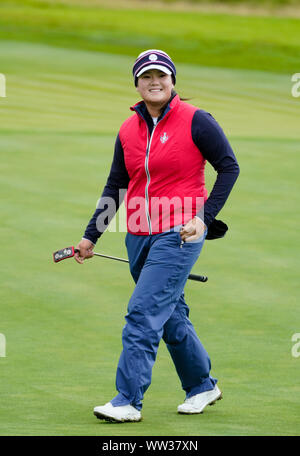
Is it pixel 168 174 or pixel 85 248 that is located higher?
pixel 168 174

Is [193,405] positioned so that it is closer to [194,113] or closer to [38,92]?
[194,113]

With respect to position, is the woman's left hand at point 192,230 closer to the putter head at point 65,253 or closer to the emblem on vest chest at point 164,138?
the emblem on vest chest at point 164,138

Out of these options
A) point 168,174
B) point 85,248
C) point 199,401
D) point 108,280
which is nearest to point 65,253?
point 85,248

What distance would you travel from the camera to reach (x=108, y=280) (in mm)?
9867

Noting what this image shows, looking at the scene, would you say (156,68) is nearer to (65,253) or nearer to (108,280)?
(65,253)

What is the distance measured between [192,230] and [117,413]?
1053 mm

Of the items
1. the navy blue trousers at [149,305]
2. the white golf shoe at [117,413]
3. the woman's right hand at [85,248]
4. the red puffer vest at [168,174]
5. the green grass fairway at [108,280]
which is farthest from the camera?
the woman's right hand at [85,248]

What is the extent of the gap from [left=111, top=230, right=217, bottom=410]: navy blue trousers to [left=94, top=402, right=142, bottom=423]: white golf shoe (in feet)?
0.11

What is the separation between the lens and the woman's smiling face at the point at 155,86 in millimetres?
6293

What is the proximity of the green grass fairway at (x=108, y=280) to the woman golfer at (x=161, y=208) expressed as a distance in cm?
32

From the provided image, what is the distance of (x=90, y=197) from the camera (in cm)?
1358

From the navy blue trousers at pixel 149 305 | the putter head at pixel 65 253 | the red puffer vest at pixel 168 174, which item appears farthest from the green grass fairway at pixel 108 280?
the red puffer vest at pixel 168 174

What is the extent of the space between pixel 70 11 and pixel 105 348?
33.7 metres
